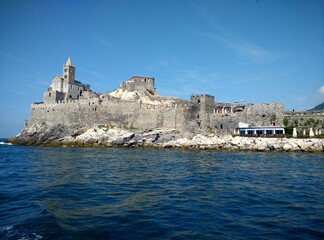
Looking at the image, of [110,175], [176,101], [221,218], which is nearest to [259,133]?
[176,101]

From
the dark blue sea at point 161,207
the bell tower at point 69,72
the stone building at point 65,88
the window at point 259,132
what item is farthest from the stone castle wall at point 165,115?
the dark blue sea at point 161,207

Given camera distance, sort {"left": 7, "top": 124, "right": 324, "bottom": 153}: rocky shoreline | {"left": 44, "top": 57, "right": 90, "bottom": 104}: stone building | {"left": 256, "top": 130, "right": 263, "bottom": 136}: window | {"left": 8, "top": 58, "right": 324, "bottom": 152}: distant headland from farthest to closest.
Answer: {"left": 44, "top": 57, "right": 90, "bottom": 104}: stone building
{"left": 8, "top": 58, "right": 324, "bottom": 152}: distant headland
{"left": 256, "top": 130, "right": 263, "bottom": 136}: window
{"left": 7, "top": 124, "right": 324, "bottom": 153}: rocky shoreline

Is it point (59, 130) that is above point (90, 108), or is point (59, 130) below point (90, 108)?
below

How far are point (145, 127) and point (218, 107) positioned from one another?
1206cm

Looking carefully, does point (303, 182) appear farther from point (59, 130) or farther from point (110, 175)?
point (59, 130)

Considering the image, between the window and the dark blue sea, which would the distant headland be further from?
the dark blue sea

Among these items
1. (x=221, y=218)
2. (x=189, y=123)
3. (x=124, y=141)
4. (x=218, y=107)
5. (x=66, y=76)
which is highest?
(x=66, y=76)

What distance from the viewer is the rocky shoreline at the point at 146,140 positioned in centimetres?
2909

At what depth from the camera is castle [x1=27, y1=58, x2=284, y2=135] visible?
36.2m

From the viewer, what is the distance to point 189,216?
679 centimetres

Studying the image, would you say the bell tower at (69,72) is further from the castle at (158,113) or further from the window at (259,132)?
the window at (259,132)

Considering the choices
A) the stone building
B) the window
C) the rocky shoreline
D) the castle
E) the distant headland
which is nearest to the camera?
the rocky shoreline

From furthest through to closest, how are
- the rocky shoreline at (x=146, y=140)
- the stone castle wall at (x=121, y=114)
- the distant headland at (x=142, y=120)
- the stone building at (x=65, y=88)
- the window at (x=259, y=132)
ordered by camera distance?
the stone building at (x=65, y=88)
the stone castle wall at (x=121, y=114)
the distant headland at (x=142, y=120)
the window at (x=259, y=132)
the rocky shoreline at (x=146, y=140)

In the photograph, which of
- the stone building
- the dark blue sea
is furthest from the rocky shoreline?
the dark blue sea
